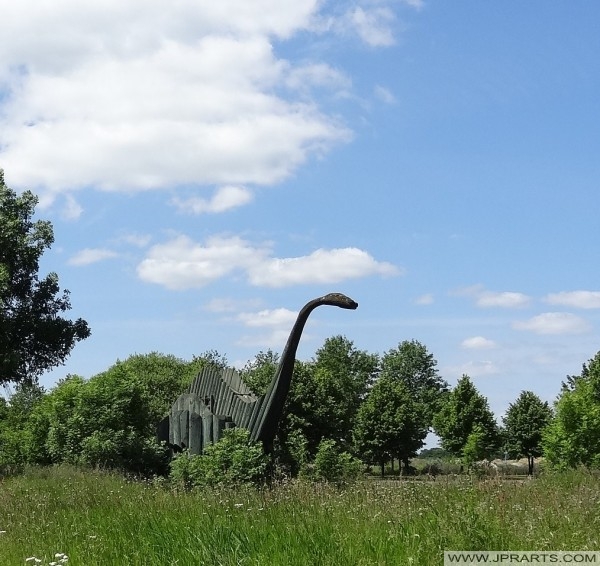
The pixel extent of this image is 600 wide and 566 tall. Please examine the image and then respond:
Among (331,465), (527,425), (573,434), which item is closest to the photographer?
(331,465)

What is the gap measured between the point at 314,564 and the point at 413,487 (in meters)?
3.12

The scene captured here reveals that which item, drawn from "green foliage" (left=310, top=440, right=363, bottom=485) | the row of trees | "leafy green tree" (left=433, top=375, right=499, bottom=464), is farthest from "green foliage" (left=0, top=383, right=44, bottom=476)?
"leafy green tree" (left=433, top=375, right=499, bottom=464)

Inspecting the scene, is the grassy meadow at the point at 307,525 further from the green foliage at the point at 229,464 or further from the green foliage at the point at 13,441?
the green foliage at the point at 13,441

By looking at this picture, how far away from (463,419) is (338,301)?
3092 centimetres

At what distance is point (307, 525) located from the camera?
720 centimetres

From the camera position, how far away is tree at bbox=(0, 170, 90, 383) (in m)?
30.7

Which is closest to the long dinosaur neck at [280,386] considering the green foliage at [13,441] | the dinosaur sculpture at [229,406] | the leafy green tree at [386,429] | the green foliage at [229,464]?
the dinosaur sculpture at [229,406]

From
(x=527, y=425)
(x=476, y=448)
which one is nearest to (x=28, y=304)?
(x=476, y=448)

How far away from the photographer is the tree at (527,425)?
1715 inches

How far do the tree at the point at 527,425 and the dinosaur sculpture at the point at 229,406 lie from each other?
27.5m

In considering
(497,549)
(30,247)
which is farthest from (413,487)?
(30,247)

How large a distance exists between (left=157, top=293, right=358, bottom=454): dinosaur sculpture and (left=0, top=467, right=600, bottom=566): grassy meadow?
540 cm

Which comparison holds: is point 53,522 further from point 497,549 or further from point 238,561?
point 497,549

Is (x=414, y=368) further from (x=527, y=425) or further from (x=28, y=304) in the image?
(x=28, y=304)
